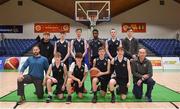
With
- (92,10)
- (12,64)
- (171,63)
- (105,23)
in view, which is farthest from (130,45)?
(105,23)

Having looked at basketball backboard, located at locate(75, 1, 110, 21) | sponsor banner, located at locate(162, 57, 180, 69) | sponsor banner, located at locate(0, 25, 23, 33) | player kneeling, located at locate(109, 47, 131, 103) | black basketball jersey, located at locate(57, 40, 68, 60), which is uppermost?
basketball backboard, located at locate(75, 1, 110, 21)

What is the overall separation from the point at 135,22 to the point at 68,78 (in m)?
18.5

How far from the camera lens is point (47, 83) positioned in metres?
8.17

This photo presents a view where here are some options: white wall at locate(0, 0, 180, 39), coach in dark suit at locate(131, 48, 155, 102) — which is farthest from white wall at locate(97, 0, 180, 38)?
coach in dark suit at locate(131, 48, 155, 102)

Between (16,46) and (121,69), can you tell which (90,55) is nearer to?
(121,69)

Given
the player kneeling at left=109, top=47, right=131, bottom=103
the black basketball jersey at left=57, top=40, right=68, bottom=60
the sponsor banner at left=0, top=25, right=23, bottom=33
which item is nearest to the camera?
the player kneeling at left=109, top=47, right=131, bottom=103

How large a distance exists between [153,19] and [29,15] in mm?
9612

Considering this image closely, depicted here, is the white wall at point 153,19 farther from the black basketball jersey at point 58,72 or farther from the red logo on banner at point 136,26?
the black basketball jersey at point 58,72

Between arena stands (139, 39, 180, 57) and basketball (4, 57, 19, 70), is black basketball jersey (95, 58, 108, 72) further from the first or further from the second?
arena stands (139, 39, 180, 57)

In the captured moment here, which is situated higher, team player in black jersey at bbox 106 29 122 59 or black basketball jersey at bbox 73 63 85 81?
team player in black jersey at bbox 106 29 122 59

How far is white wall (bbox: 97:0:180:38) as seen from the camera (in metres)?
25.8

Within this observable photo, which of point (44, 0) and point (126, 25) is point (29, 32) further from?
point (126, 25)

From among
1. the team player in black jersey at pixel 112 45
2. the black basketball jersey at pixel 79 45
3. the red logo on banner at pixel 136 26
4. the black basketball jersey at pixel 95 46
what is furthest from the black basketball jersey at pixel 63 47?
the red logo on banner at pixel 136 26

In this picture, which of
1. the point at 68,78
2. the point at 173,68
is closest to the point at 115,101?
the point at 68,78
